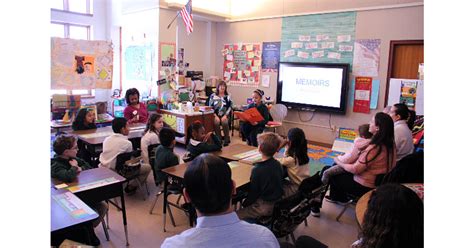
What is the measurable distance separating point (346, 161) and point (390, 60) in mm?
3346

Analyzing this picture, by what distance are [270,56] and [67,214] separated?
6.15 metres

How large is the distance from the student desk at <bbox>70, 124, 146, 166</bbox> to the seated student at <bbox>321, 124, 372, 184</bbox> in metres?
2.50

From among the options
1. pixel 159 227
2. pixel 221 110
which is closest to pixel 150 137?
pixel 159 227

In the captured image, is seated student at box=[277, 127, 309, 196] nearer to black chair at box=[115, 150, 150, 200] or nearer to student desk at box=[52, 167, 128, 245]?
student desk at box=[52, 167, 128, 245]

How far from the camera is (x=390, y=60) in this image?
612cm

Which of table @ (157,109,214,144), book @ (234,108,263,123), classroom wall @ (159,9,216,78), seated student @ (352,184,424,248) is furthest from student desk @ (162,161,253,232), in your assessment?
classroom wall @ (159,9,216,78)

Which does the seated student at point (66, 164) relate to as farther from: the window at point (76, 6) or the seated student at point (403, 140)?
the window at point (76, 6)

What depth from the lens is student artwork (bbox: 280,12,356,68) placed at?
655 centimetres

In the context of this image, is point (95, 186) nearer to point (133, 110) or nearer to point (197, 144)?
point (197, 144)

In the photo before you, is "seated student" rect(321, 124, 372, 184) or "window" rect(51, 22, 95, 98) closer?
"seated student" rect(321, 124, 372, 184)

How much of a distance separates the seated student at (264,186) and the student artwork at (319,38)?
4.43 metres

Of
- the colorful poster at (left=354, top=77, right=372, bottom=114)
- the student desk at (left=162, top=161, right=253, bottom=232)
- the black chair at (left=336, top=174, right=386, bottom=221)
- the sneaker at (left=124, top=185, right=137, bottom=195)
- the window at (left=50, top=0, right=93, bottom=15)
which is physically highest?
the window at (left=50, top=0, right=93, bottom=15)
